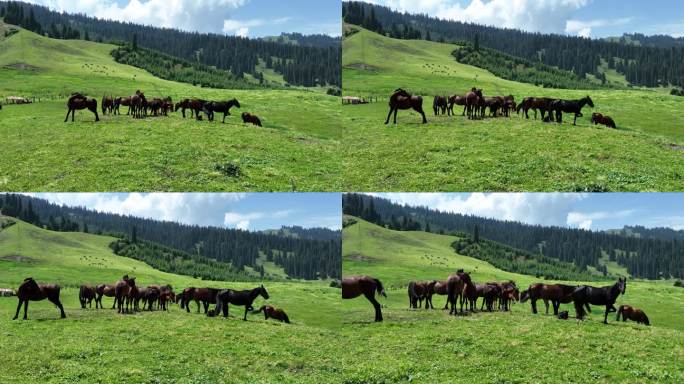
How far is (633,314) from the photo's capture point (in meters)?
31.8

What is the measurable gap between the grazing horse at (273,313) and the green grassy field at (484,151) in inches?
351

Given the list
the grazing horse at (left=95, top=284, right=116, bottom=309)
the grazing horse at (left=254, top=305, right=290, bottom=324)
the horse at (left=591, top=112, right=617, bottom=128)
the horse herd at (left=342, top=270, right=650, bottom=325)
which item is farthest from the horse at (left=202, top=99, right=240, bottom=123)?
the horse at (left=591, top=112, right=617, bottom=128)

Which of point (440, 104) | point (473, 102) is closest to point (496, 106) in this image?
point (473, 102)

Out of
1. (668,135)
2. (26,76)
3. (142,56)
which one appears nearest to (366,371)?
(668,135)

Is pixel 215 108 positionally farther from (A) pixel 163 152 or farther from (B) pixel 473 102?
(B) pixel 473 102

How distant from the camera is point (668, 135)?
50.0 m

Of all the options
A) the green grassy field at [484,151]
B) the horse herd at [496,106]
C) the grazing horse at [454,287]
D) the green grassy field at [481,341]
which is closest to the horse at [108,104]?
the green grassy field at [484,151]

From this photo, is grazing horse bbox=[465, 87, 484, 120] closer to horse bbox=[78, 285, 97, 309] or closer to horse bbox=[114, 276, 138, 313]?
horse bbox=[114, 276, 138, 313]

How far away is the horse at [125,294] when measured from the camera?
37.3 m

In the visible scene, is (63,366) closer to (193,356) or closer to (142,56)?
(193,356)

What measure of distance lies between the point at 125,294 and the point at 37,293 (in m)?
5.16

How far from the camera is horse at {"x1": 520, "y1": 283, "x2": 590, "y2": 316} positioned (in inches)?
1265

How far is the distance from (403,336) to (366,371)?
3.19 meters

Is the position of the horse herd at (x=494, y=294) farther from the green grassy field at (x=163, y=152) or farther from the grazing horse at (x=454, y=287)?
the green grassy field at (x=163, y=152)
